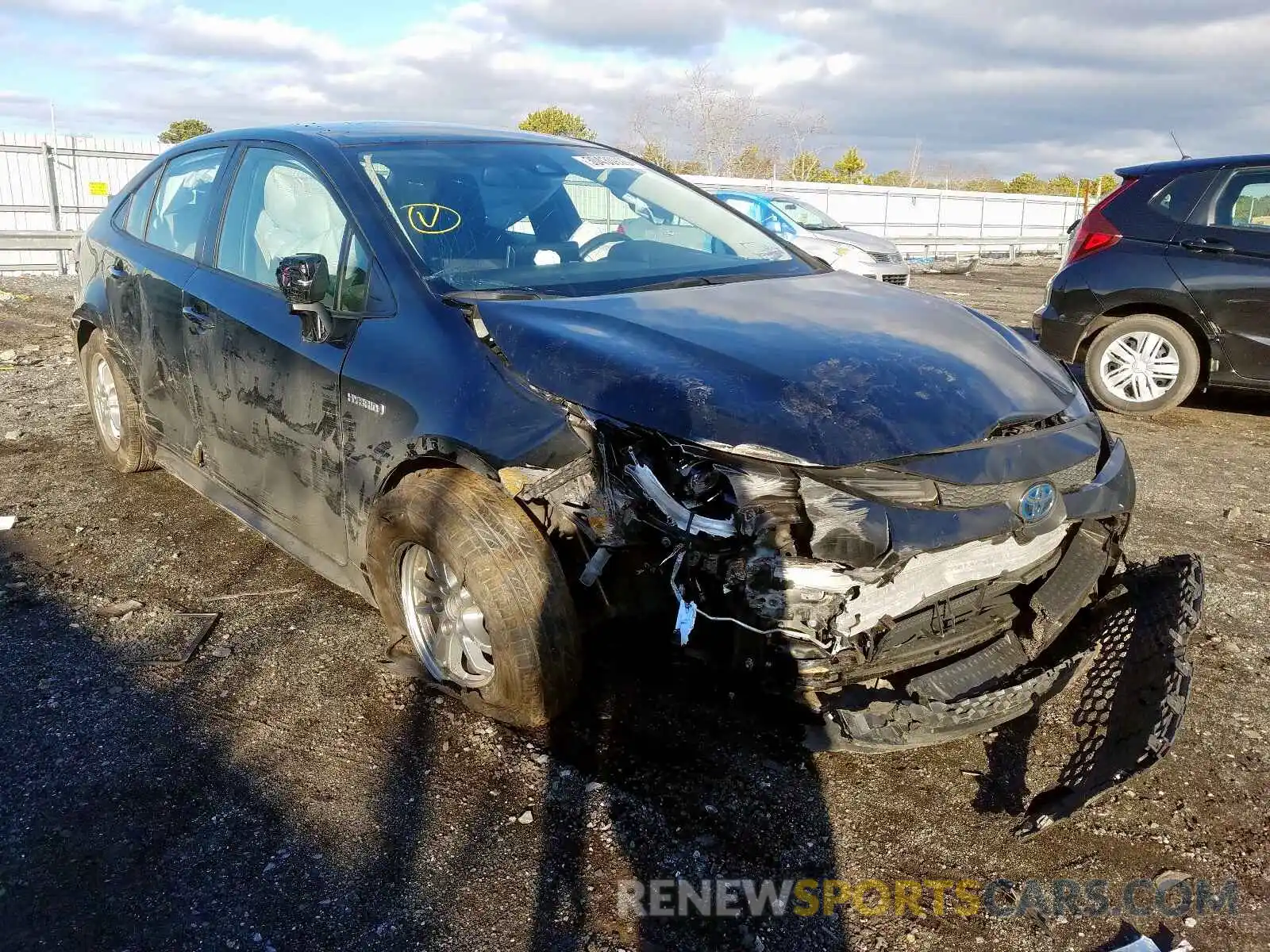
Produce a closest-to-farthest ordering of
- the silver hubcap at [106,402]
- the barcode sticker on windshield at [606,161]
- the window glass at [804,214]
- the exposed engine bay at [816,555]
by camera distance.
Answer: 1. the exposed engine bay at [816,555]
2. the barcode sticker on windshield at [606,161]
3. the silver hubcap at [106,402]
4. the window glass at [804,214]

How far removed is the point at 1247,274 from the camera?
6.32 metres

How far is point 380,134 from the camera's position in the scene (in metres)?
3.70

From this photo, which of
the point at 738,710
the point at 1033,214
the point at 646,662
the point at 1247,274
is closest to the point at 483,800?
the point at 646,662

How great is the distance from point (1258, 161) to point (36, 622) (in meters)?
7.36

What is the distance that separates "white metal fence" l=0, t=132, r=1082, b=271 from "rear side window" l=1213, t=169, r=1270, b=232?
11380 millimetres

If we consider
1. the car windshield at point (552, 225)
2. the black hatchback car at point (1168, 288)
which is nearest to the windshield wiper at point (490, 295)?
the car windshield at point (552, 225)

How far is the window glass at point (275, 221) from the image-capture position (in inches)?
131

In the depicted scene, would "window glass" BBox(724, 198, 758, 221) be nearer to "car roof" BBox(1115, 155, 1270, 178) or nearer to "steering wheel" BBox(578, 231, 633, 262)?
"car roof" BBox(1115, 155, 1270, 178)

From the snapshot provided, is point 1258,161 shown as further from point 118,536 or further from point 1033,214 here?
point 1033,214

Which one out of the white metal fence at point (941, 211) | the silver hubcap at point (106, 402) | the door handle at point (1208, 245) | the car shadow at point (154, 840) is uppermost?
the white metal fence at point (941, 211)

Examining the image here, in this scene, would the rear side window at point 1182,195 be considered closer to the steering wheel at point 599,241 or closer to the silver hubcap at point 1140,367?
the silver hubcap at point 1140,367

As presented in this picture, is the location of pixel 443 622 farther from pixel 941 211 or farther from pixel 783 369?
pixel 941 211

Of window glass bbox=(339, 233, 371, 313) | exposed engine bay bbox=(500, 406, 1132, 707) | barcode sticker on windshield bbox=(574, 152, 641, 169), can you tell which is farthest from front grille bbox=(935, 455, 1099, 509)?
barcode sticker on windshield bbox=(574, 152, 641, 169)

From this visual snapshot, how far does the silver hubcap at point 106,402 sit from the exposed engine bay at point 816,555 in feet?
10.8
